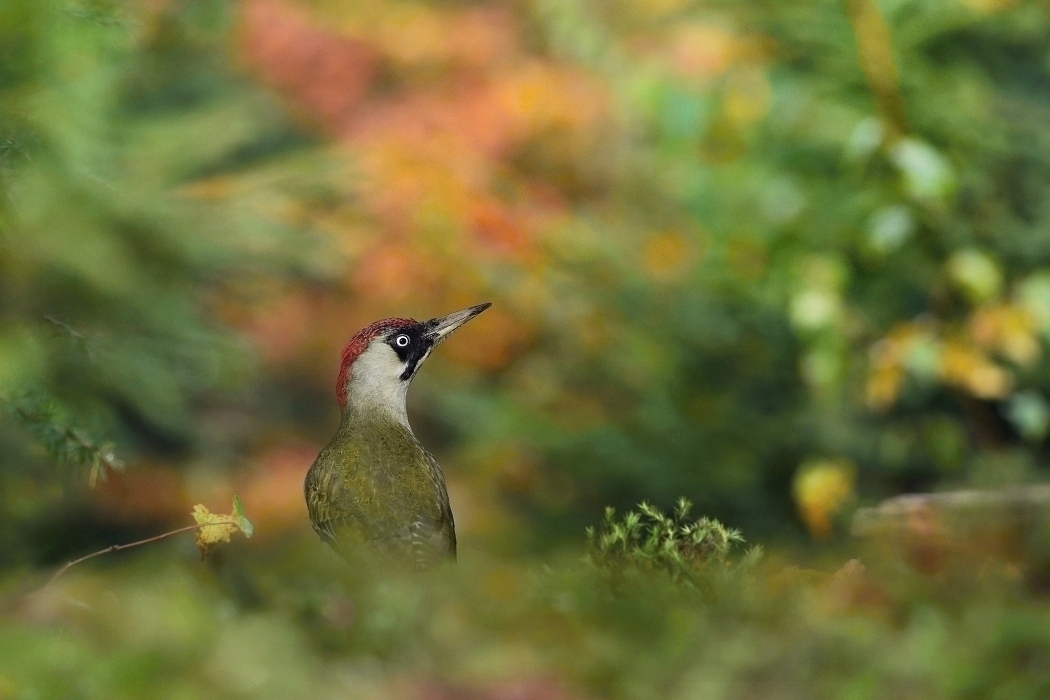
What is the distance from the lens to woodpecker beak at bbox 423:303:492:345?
73.8 inches

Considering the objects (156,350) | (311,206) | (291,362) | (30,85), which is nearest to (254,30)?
(311,206)

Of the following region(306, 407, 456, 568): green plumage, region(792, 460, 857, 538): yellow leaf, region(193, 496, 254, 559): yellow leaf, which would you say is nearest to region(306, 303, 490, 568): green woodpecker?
region(306, 407, 456, 568): green plumage

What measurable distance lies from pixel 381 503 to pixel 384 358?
0.95 ft

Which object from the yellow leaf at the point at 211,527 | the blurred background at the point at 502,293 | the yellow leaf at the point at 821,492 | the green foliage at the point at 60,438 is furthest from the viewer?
the yellow leaf at the point at 821,492

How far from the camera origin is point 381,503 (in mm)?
1775

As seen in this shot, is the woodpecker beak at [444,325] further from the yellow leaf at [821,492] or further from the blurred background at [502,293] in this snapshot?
the yellow leaf at [821,492]

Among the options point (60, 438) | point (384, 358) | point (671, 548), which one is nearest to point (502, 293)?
point (384, 358)

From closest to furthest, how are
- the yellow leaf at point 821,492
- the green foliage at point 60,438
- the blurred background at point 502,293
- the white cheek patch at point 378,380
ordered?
the blurred background at point 502,293 → the green foliage at point 60,438 → the white cheek patch at point 378,380 → the yellow leaf at point 821,492

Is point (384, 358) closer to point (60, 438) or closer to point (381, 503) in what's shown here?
point (381, 503)

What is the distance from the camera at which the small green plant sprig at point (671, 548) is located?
159cm

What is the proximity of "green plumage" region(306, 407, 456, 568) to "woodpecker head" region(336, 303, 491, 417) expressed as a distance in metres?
0.12

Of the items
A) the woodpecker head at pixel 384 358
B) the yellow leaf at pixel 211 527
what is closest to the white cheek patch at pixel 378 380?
the woodpecker head at pixel 384 358

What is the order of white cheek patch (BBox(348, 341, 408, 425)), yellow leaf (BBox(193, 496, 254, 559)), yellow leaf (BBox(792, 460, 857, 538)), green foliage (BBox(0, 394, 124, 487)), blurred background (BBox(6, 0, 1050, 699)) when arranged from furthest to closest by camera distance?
yellow leaf (BBox(792, 460, 857, 538)) → white cheek patch (BBox(348, 341, 408, 425)) → green foliage (BBox(0, 394, 124, 487)) → blurred background (BBox(6, 0, 1050, 699)) → yellow leaf (BBox(193, 496, 254, 559))

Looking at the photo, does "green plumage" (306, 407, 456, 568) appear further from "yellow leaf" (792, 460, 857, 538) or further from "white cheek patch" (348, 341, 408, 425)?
"yellow leaf" (792, 460, 857, 538)
